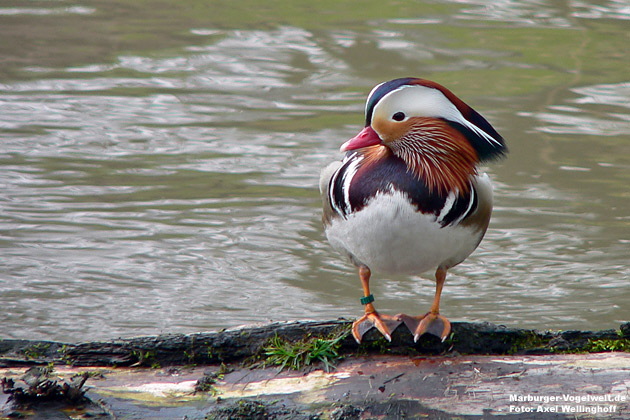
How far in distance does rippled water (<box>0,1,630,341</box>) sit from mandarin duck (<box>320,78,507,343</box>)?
2.42 m

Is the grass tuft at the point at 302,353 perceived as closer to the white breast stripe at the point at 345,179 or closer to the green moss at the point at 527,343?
the white breast stripe at the point at 345,179

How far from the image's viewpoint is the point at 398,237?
366 cm

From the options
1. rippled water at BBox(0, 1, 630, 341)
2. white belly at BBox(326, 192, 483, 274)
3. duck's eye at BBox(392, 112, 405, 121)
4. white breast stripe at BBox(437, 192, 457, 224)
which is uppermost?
duck's eye at BBox(392, 112, 405, 121)

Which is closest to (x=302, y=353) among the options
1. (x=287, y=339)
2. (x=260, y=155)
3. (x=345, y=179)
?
(x=287, y=339)

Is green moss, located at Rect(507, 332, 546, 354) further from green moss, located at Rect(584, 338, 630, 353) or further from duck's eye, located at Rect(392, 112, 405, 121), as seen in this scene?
duck's eye, located at Rect(392, 112, 405, 121)

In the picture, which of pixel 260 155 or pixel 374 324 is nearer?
pixel 374 324

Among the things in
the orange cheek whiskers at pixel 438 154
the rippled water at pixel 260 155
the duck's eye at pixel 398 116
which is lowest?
the rippled water at pixel 260 155

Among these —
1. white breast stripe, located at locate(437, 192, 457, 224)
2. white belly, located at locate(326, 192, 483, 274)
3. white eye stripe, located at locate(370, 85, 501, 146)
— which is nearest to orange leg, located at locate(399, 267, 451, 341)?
white belly, located at locate(326, 192, 483, 274)

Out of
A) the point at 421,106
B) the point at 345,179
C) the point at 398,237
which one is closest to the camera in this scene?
the point at 398,237

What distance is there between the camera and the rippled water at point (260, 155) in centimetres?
647

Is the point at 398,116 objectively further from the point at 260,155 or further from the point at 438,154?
the point at 260,155

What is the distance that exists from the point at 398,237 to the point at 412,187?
215mm

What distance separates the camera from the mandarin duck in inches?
144

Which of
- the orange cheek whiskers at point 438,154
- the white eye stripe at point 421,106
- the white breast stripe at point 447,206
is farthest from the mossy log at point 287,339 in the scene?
the white eye stripe at point 421,106
